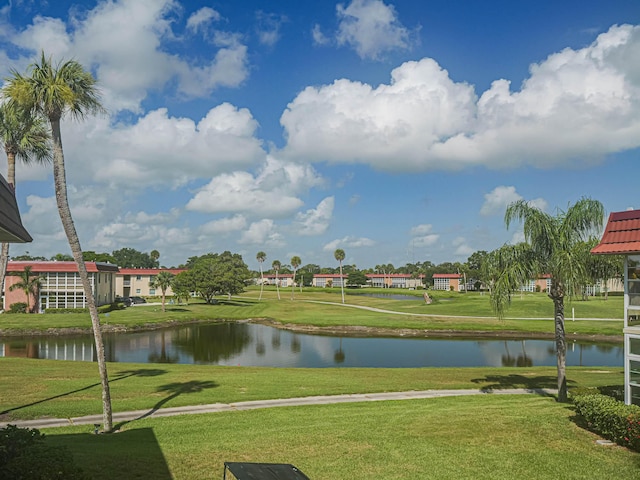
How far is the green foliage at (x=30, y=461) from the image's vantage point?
297 inches

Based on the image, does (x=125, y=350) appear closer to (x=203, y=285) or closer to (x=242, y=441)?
(x=242, y=441)

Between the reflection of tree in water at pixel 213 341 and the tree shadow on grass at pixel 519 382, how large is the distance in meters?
23.4

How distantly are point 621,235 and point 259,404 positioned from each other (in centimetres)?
1387

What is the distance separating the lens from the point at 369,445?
41.6 ft

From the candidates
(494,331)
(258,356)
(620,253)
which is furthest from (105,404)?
(494,331)

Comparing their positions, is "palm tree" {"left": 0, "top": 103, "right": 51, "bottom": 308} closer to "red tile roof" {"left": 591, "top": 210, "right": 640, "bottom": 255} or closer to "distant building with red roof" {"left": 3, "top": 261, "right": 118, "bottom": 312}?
"red tile roof" {"left": 591, "top": 210, "right": 640, "bottom": 255}

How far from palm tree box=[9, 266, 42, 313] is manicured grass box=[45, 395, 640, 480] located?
6366 centimetres

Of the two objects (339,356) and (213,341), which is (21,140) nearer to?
(339,356)

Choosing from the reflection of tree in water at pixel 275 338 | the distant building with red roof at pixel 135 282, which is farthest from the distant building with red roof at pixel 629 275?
the distant building with red roof at pixel 135 282

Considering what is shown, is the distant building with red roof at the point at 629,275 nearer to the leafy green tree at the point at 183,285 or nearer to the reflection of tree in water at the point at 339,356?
the reflection of tree in water at the point at 339,356

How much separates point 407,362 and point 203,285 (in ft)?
190

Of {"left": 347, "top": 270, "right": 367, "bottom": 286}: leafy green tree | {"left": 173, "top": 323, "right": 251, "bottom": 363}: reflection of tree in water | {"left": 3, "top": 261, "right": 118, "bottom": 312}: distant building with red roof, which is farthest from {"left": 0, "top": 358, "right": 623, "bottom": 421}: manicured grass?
{"left": 347, "top": 270, "right": 367, "bottom": 286}: leafy green tree

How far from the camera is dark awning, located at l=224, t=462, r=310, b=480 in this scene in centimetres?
730

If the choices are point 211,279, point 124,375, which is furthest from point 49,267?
point 124,375
